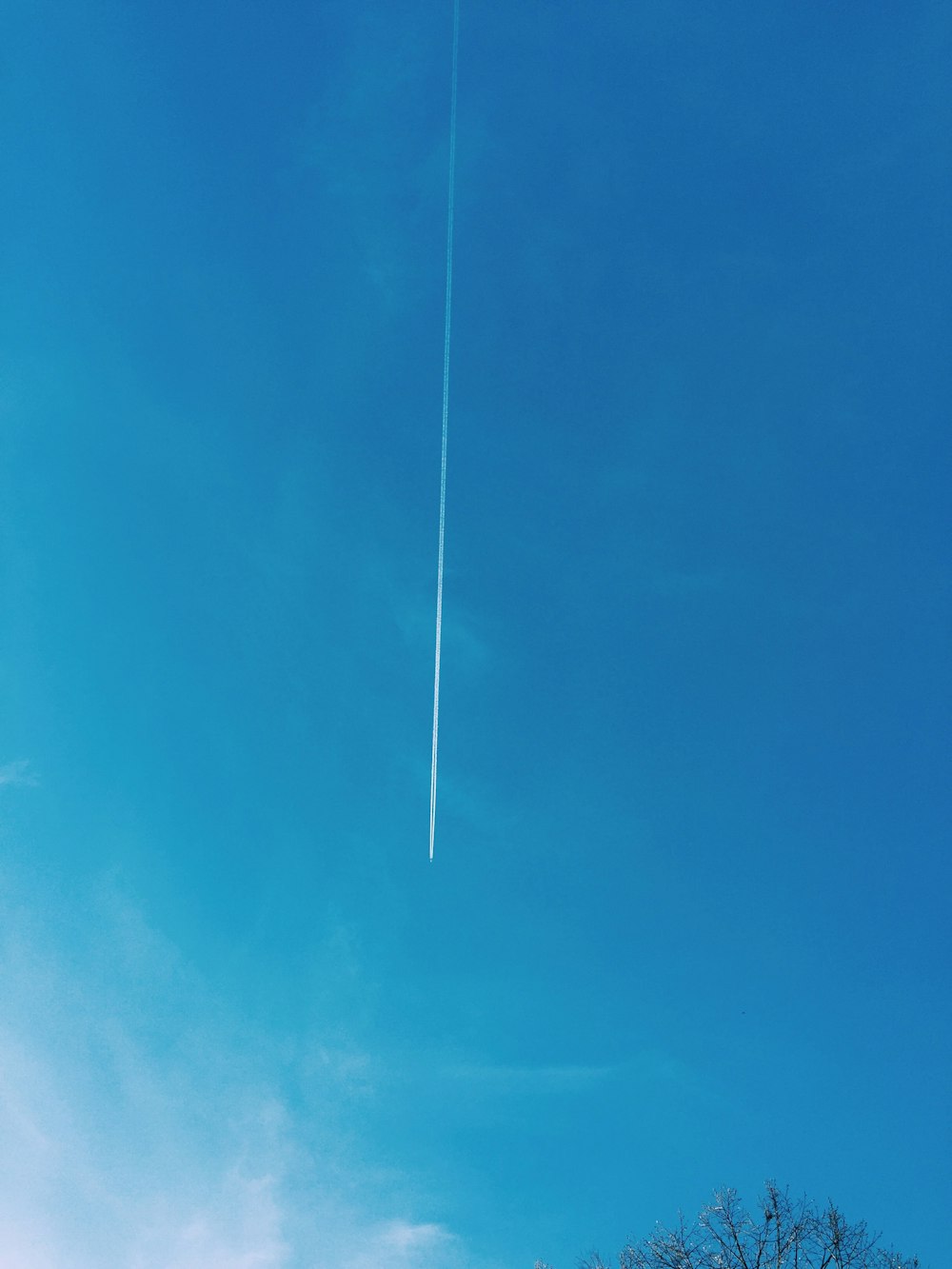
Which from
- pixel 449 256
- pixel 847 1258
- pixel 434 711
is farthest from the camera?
pixel 434 711

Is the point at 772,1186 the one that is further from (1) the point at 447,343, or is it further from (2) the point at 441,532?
(1) the point at 447,343

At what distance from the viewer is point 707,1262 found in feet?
65.6

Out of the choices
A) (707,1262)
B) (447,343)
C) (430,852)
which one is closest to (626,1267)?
(707,1262)

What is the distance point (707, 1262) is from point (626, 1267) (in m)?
2.80

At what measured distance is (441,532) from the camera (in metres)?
31.5

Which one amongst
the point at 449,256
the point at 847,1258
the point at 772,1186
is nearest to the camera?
the point at 847,1258

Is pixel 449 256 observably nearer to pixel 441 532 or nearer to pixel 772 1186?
pixel 441 532

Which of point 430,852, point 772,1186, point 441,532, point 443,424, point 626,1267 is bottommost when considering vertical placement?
point 626,1267

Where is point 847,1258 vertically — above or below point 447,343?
below

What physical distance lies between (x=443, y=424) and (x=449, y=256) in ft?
22.1

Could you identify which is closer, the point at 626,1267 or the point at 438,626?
the point at 626,1267

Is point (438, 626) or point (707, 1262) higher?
point (438, 626)

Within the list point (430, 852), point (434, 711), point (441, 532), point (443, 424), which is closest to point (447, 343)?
point (443, 424)

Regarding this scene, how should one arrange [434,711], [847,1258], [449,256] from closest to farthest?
[847,1258]
[449,256]
[434,711]
